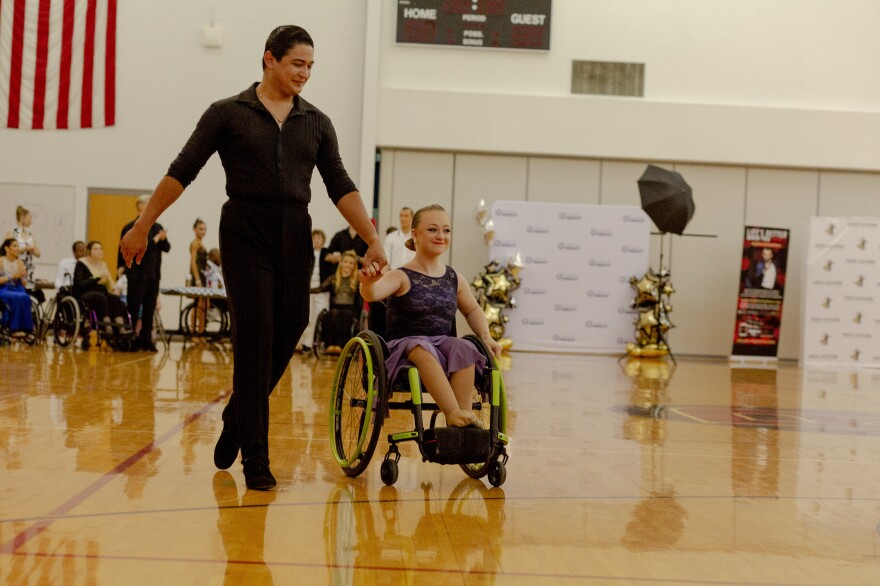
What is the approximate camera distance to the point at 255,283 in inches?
130

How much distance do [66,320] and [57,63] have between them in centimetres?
483

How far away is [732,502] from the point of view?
3350mm

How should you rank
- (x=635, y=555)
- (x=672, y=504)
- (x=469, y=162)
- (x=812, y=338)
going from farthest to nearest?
(x=469, y=162), (x=812, y=338), (x=672, y=504), (x=635, y=555)

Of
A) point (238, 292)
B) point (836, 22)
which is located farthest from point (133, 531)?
point (836, 22)

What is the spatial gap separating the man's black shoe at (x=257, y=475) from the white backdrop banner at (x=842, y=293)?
35.6 feet

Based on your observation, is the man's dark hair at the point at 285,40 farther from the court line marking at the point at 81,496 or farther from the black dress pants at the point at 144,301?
the black dress pants at the point at 144,301

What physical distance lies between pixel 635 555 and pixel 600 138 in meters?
11.6

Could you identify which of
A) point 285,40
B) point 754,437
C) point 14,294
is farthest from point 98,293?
point 285,40

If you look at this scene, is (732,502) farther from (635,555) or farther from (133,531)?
(133,531)

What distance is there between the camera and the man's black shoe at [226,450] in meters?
3.52

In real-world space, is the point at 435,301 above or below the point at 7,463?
above

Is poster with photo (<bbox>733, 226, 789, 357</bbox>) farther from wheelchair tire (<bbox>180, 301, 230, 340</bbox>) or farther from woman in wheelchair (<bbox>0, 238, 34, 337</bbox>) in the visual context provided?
woman in wheelchair (<bbox>0, 238, 34, 337</bbox>)

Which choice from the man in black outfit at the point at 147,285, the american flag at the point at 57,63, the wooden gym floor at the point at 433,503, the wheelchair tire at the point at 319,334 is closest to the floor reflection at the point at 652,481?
the wooden gym floor at the point at 433,503

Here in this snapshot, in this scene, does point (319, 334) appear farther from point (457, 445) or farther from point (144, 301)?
point (457, 445)
